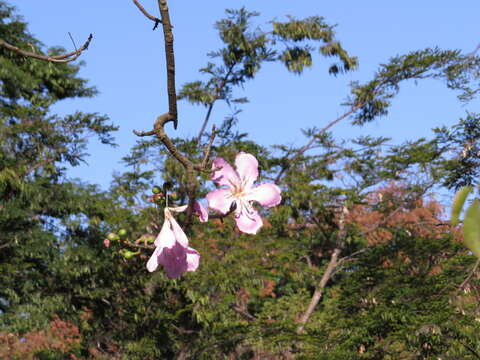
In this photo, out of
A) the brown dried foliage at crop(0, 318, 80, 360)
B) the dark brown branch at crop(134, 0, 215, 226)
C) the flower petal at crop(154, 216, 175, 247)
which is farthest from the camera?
the brown dried foliage at crop(0, 318, 80, 360)

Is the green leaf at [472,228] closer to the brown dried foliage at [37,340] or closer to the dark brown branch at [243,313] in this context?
the dark brown branch at [243,313]

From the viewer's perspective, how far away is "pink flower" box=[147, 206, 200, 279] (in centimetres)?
72

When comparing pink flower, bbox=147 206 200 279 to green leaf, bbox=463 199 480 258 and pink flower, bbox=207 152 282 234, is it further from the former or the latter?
green leaf, bbox=463 199 480 258

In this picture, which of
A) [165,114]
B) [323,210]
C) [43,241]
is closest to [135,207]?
[43,241]

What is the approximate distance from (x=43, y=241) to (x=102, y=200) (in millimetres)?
1132

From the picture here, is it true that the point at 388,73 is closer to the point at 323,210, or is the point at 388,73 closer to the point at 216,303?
the point at 323,210

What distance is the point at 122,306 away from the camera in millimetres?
8438

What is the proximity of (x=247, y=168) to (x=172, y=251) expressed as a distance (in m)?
0.18

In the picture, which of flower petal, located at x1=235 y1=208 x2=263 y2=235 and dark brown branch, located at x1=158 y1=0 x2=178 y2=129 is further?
flower petal, located at x1=235 y1=208 x2=263 y2=235

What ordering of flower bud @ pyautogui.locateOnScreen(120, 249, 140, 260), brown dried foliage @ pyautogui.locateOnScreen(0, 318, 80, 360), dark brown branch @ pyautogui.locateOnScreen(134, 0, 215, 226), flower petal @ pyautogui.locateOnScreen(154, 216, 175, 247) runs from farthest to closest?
brown dried foliage @ pyautogui.locateOnScreen(0, 318, 80, 360) < flower bud @ pyautogui.locateOnScreen(120, 249, 140, 260) < flower petal @ pyautogui.locateOnScreen(154, 216, 175, 247) < dark brown branch @ pyautogui.locateOnScreen(134, 0, 215, 226)

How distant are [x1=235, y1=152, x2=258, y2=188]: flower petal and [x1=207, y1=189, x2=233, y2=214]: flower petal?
0.12 ft

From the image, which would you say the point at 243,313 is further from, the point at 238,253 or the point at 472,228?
the point at 472,228

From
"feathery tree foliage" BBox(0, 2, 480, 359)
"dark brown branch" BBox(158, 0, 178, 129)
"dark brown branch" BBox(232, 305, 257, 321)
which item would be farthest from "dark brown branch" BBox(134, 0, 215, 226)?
"dark brown branch" BBox(232, 305, 257, 321)

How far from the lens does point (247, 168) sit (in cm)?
85
